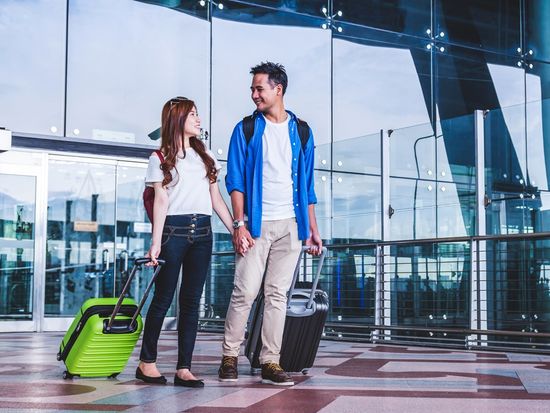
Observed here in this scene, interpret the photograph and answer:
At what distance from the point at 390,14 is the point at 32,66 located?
516 cm

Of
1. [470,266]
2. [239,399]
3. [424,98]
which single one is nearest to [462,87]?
[424,98]

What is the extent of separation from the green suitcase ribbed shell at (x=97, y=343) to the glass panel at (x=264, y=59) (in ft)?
22.4

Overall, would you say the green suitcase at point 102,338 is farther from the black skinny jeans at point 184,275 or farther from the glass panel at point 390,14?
the glass panel at point 390,14

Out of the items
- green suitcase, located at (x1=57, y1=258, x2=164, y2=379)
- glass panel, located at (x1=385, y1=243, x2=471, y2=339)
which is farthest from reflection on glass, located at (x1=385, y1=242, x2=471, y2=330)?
green suitcase, located at (x1=57, y1=258, x2=164, y2=379)

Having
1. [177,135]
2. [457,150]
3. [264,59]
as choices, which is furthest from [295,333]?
[264,59]

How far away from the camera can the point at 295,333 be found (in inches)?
183

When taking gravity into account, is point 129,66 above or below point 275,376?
above

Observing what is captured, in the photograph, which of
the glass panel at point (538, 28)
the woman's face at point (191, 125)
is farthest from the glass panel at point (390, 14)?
the woman's face at point (191, 125)

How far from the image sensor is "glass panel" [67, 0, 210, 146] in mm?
10469

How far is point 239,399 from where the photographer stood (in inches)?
141

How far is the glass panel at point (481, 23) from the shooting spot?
42.7 ft

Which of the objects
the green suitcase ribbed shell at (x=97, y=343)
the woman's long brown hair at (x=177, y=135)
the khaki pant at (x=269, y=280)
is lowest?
the green suitcase ribbed shell at (x=97, y=343)

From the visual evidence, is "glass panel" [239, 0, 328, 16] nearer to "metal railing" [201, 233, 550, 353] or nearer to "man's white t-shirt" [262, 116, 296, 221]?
"metal railing" [201, 233, 550, 353]

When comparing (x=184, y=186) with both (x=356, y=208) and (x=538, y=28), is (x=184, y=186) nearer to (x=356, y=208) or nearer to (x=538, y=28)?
(x=356, y=208)
